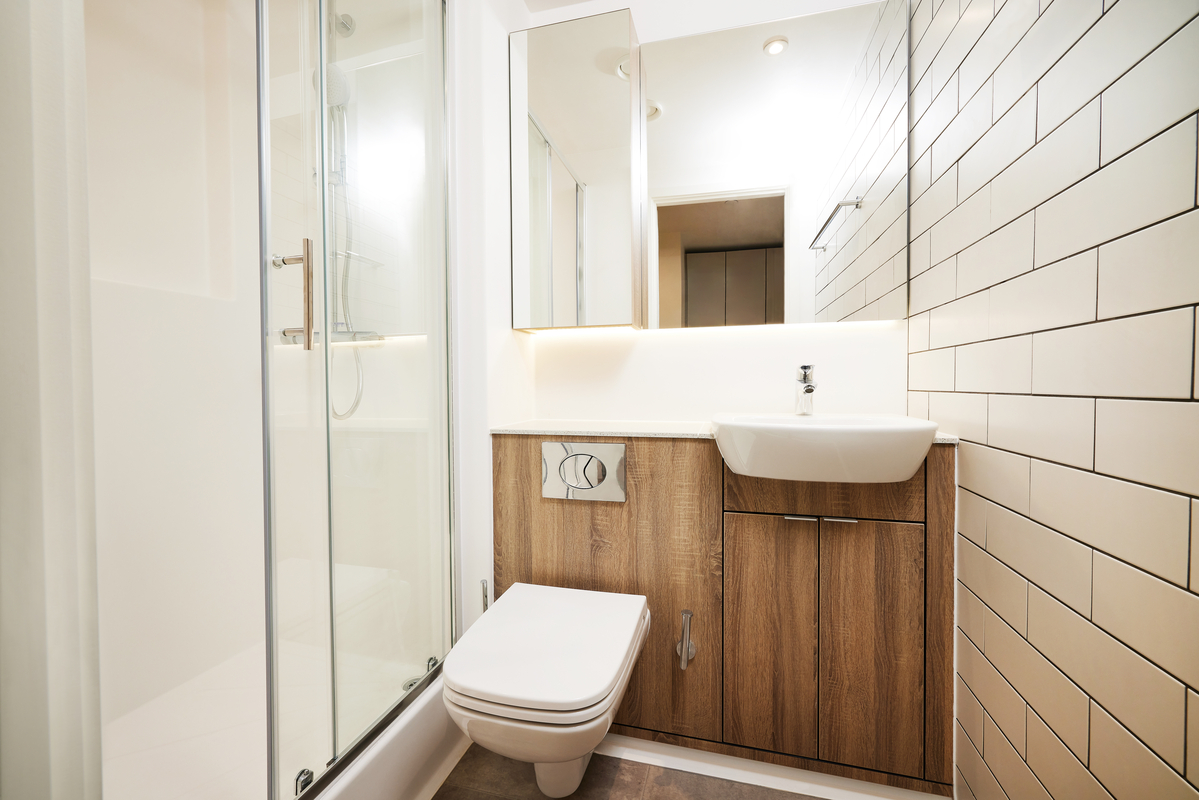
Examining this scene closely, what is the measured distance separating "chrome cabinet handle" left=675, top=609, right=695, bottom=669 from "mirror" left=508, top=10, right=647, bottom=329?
2.89 feet

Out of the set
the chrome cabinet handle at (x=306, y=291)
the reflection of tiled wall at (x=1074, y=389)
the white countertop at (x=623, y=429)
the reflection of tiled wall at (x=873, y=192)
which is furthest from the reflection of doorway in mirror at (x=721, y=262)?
the chrome cabinet handle at (x=306, y=291)

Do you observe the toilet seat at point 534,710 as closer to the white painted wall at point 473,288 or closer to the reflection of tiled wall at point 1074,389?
the white painted wall at point 473,288

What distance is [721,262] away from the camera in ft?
5.05

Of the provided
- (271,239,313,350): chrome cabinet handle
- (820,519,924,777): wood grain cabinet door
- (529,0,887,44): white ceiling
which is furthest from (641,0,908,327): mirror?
(271,239,313,350): chrome cabinet handle

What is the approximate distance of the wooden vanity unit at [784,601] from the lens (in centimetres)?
114

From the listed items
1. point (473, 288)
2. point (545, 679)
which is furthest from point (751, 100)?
point (545, 679)

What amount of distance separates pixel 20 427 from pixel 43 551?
12 centimetres

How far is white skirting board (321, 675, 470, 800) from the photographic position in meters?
0.97

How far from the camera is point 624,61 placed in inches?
58.9

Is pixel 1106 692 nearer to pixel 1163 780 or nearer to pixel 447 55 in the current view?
pixel 1163 780

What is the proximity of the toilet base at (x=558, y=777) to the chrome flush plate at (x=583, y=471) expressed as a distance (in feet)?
2.06

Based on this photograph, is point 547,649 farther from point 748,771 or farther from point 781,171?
point 781,171

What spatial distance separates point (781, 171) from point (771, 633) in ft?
4.46

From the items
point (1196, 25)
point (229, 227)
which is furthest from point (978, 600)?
point (229, 227)
